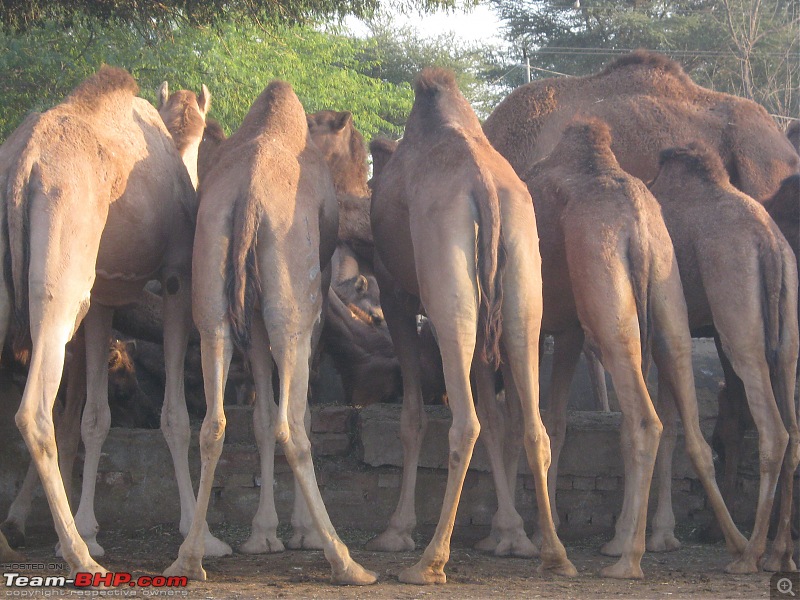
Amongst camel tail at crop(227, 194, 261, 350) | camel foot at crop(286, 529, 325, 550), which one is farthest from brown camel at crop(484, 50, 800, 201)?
camel foot at crop(286, 529, 325, 550)

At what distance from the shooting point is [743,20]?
27.9m

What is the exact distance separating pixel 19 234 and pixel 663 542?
14.8 ft

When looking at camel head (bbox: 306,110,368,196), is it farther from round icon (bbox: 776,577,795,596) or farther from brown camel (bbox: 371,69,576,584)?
round icon (bbox: 776,577,795,596)

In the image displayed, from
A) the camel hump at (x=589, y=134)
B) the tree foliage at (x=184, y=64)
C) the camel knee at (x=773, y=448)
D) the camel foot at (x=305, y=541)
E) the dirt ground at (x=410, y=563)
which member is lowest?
the dirt ground at (x=410, y=563)

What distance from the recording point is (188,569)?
6094 millimetres

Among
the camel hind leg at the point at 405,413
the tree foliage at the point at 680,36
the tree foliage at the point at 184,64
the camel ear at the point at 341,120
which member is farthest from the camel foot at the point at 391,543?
the tree foliage at the point at 680,36

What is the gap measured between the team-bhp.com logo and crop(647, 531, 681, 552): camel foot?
10.4ft

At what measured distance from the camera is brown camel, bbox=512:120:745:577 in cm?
661

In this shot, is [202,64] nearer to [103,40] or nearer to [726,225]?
[103,40]

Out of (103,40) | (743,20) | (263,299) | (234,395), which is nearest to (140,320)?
(234,395)

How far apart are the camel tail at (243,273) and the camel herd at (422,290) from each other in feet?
0.04

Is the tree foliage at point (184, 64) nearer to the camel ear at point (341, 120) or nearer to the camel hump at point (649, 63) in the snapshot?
the camel ear at point (341, 120)

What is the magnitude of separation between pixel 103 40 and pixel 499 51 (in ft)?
61.2

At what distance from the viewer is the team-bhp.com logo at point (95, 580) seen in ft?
18.7
